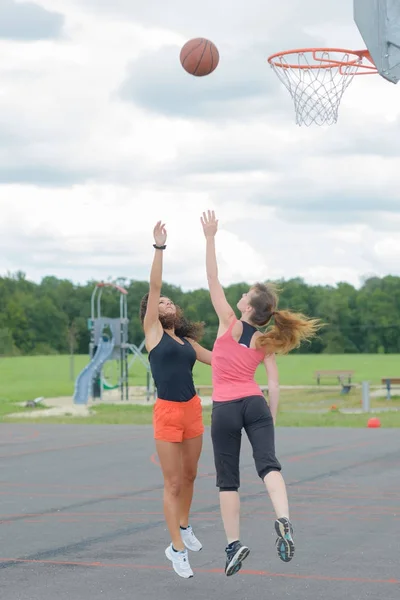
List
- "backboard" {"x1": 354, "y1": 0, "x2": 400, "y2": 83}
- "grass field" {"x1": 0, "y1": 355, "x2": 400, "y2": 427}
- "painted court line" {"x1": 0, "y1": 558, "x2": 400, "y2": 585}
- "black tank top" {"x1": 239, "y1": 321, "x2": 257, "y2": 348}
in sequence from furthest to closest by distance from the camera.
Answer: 1. "grass field" {"x1": 0, "y1": 355, "x2": 400, "y2": 427}
2. "backboard" {"x1": 354, "y1": 0, "x2": 400, "y2": 83}
3. "black tank top" {"x1": 239, "y1": 321, "x2": 257, "y2": 348}
4. "painted court line" {"x1": 0, "y1": 558, "x2": 400, "y2": 585}

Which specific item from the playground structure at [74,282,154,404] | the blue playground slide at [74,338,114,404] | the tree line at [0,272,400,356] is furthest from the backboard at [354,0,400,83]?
the tree line at [0,272,400,356]

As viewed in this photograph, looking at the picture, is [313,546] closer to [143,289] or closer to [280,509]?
[280,509]

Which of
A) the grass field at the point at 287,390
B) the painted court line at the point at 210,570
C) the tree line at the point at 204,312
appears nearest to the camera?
the painted court line at the point at 210,570

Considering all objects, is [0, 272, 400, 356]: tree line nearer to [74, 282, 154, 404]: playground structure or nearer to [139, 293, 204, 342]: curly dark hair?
[74, 282, 154, 404]: playground structure

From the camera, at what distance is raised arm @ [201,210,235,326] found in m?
7.43

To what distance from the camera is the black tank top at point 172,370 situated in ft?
25.2

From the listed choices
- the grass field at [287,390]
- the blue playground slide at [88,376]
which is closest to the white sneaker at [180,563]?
the grass field at [287,390]

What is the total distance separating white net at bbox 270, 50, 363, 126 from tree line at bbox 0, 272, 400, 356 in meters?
72.1

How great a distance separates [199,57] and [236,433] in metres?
6.45

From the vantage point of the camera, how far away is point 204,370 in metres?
80.1

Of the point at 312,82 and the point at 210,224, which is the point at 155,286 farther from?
the point at 312,82

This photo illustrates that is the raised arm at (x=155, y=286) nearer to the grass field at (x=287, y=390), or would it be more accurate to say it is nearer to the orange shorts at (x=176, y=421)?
the orange shorts at (x=176, y=421)

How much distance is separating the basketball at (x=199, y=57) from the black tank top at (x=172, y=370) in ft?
18.6

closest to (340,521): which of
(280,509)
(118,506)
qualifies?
(118,506)
